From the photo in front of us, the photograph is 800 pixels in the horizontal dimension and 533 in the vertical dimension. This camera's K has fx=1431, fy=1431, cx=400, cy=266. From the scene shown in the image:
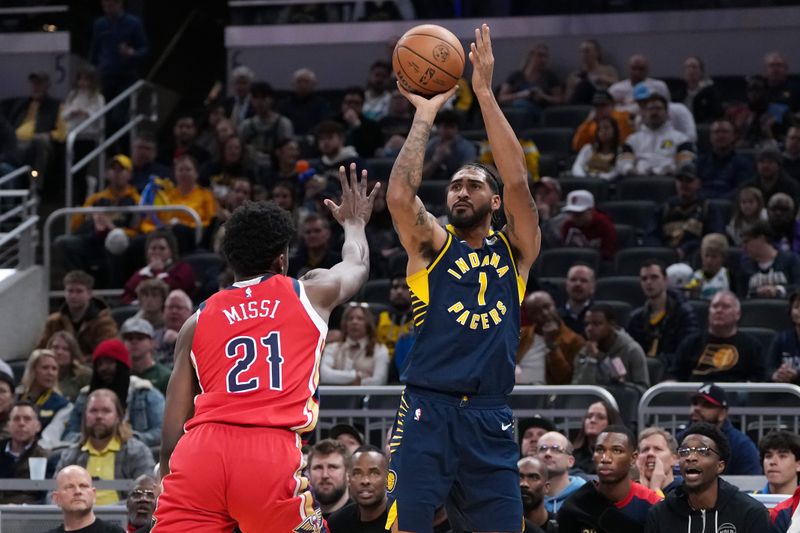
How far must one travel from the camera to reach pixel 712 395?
9781mm

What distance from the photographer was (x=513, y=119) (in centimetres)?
1634

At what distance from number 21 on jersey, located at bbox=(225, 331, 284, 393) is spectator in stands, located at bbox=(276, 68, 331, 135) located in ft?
37.9

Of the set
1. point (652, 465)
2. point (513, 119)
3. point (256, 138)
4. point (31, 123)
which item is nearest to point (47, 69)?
point (31, 123)

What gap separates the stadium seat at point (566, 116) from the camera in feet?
53.6

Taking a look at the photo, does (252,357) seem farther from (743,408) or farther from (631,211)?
(631,211)

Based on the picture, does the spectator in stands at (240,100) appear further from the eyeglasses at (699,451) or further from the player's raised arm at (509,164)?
the player's raised arm at (509,164)

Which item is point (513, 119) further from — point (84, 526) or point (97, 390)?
point (84, 526)

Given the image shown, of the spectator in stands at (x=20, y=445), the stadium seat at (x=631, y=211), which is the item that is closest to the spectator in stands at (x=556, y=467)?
the spectator in stands at (x=20, y=445)

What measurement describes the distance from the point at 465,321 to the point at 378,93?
10898 mm

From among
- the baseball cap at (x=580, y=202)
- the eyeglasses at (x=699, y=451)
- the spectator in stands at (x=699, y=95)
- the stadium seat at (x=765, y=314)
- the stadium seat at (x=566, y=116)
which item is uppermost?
the spectator in stands at (x=699, y=95)

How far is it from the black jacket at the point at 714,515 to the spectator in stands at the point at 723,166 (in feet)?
22.5

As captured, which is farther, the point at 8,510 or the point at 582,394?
the point at 582,394

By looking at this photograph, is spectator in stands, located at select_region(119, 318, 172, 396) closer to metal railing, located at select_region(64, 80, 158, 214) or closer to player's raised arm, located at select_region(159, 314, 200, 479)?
metal railing, located at select_region(64, 80, 158, 214)

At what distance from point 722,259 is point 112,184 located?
264 inches
